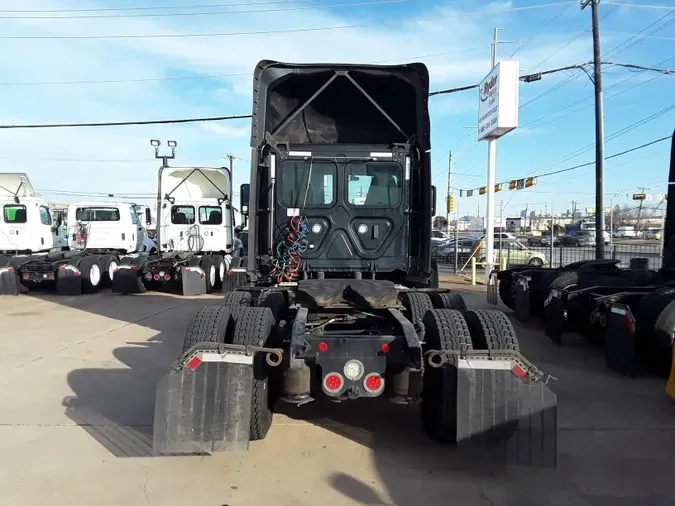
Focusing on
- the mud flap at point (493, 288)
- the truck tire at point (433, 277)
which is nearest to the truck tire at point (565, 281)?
the truck tire at point (433, 277)

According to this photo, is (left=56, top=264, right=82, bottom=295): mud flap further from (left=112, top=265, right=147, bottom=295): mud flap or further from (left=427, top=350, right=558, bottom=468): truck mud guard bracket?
(left=427, top=350, right=558, bottom=468): truck mud guard bracket

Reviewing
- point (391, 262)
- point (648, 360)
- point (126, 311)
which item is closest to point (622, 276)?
point (648, 360)

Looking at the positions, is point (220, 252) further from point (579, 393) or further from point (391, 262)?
point (579, 393)

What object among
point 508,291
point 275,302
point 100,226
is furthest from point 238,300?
point 100,226

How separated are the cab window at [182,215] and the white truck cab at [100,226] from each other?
2062 mm

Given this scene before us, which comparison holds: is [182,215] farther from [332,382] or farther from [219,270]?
[332,382]

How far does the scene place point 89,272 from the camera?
14.8 metres

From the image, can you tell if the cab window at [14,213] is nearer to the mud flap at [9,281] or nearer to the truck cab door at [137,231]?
the mud flap at [9,281]

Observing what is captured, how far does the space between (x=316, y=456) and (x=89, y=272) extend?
12.4 m

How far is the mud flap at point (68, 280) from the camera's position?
14.4 m

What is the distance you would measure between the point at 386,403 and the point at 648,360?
327cm

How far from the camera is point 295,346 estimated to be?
3.85m

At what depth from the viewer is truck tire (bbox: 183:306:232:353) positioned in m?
4.22

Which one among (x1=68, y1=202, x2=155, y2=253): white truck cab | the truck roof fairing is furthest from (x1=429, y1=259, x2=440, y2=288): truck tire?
(x1=68, y1=202, x2=155, y2=253): white truck cab
